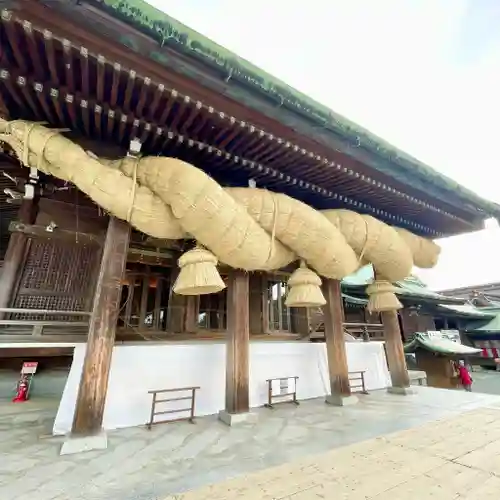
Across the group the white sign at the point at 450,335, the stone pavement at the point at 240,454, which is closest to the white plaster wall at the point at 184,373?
the stone pavement at the point at 240,454

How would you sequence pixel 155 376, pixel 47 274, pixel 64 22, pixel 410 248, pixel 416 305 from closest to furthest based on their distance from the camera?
pixel 64 22 → pixel 155 376 → pixel 47 274 → pixel 410 248 → pixel 416 305

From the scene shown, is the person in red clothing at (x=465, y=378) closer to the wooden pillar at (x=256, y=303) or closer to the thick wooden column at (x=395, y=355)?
the thick wooden column at (x=395, y=355)

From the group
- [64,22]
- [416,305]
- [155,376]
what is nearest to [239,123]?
[64,22]

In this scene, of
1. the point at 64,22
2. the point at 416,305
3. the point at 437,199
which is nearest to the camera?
the point at 64,22

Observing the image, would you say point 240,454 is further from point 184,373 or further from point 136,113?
point 136,113

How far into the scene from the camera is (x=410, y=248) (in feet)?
16.6

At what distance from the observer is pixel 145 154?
11.3 ft

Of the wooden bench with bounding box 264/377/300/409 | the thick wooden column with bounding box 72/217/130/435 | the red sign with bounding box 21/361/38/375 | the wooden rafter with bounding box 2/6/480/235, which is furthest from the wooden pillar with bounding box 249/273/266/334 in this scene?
the red sign with bounding box 21/361/38/375

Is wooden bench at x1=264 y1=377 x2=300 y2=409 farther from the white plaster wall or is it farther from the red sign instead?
the red sign

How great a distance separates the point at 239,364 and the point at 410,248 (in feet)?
12.2

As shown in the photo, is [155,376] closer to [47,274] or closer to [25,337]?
[25,337]

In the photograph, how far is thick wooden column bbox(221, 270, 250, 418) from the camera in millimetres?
3541

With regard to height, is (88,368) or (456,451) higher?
(88,368)

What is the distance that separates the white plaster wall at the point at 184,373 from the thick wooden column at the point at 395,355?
4.37 feet
